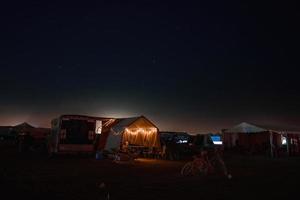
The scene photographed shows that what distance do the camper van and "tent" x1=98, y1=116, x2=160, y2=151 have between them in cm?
177

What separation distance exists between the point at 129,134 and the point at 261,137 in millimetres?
16248

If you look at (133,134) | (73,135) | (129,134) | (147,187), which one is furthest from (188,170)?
(133,134)

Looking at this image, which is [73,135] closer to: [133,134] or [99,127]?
[99,127]

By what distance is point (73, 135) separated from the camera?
20266 mm

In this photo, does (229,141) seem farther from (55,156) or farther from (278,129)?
(55,156)

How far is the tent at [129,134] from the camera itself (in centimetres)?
2161

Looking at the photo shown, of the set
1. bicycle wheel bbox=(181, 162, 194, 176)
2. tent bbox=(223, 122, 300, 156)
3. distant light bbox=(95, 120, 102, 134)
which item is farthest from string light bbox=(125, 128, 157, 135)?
bicycle wheel bbox=(181, 162, 194, 176)

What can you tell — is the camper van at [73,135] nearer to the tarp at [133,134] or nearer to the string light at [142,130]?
the tarp at [133,134]

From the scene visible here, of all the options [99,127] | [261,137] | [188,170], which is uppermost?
[99,127]

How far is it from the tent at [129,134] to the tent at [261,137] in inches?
327

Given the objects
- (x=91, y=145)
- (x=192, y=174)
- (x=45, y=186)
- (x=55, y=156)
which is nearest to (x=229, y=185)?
(x=192, y=174)

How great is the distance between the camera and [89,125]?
68.3 ft

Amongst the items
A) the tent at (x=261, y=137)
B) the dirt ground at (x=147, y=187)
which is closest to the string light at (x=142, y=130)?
the tent at (x=261, y=137)

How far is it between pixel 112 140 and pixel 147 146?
298 cm
